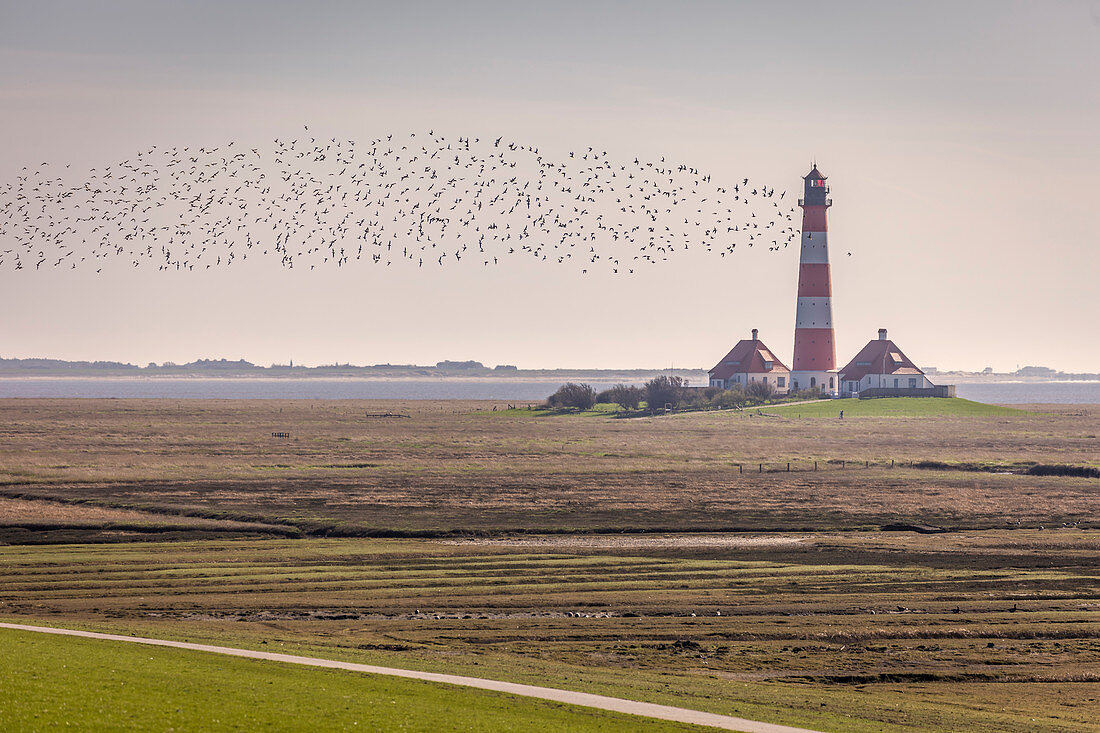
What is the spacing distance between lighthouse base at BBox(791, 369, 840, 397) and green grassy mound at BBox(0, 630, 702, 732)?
392 feet

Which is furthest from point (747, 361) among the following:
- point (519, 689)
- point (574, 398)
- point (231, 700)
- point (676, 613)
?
point (231, 700)

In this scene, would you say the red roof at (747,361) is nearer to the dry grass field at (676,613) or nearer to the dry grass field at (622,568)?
the dry grass field at (622,568)

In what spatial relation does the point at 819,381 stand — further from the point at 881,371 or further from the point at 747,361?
the point at 747,361

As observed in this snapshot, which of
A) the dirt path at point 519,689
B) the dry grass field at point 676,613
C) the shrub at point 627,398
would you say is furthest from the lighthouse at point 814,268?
the dirt path at point 519,689

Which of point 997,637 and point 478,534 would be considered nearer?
point 997,637

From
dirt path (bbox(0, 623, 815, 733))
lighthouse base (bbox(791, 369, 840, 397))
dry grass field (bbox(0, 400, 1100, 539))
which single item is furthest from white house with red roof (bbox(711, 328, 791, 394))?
dirt path (bbox(0, 623, 815, 733))

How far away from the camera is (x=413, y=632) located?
28.0 meters

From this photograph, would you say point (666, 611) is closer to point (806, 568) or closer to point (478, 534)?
point (806, 568)

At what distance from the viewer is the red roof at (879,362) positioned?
141 m

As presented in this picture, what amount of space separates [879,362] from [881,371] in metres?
1.43

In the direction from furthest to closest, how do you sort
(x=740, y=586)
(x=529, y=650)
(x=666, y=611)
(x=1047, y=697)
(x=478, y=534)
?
(x=478, y=534) → (x=740, y=586) → (x=666, y=611) → (x=529, y=650) → (x=1047, y=697)

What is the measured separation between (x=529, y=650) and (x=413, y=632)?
3.16 m

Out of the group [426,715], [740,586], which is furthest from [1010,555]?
[426,715]

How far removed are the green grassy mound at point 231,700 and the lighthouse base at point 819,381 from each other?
11956 centimetres
